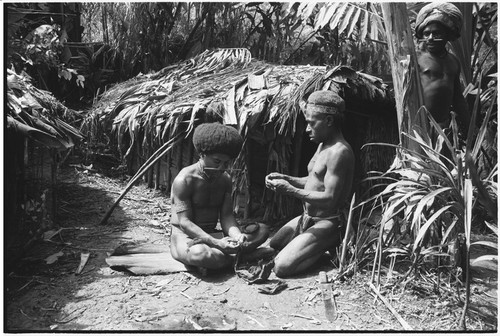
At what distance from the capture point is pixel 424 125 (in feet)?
13.8

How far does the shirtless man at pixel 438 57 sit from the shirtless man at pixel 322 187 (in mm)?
963

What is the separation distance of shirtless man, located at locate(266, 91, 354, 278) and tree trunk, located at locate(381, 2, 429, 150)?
20.7 inches

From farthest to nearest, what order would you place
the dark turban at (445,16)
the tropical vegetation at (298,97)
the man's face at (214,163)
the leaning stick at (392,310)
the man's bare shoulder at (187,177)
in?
the dark turban at (445,16), the man's bare shoulder at (187,177), the man's face at (214,163), the tropical vegetation at (298,97), the leaning stick at (392,310)

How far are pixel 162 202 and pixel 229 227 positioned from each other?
2583 mm

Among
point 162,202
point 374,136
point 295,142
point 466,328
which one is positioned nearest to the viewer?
point 466,328

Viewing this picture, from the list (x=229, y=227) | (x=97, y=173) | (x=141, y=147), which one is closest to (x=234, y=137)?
(x=229, y=227)

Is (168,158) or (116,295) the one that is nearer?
(116,295)

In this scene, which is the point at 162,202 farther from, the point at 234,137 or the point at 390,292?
the point at 390,292

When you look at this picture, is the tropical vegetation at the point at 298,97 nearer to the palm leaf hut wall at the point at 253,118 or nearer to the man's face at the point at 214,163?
the palm leaf hut wall at the point at 253,118

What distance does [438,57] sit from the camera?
14.9 feet

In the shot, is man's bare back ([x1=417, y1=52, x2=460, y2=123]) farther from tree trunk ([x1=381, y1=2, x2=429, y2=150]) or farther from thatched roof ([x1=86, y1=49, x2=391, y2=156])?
thatched roof ([x1=86, y1=49, x2=391, y2=156])

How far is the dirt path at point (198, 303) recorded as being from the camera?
3.40 meters

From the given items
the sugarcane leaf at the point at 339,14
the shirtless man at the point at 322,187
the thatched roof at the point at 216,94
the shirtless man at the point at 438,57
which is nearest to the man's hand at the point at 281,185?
the shirtless man at the point at 322,187

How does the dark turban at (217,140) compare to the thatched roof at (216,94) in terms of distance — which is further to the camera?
the thatched roof at (216,94)
